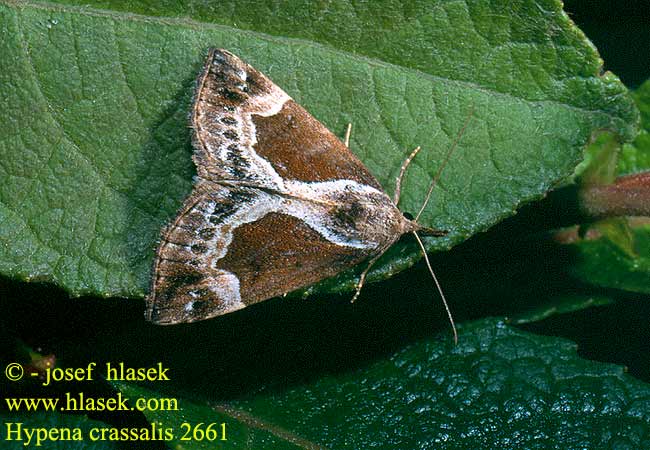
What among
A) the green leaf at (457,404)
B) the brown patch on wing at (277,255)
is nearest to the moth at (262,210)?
the brown patch on wing at (277,255)

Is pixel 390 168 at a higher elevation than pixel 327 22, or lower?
lower

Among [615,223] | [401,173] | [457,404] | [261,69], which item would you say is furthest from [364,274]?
[615,223]

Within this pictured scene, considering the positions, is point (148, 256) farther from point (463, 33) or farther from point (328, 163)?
point (463, 33)

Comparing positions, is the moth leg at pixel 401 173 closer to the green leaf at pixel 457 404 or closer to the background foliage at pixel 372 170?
the background foliage at pixel 372 170

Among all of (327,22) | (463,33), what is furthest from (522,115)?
(327,22)

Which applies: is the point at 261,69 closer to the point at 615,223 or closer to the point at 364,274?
the point at 364,274

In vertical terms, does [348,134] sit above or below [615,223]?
above
